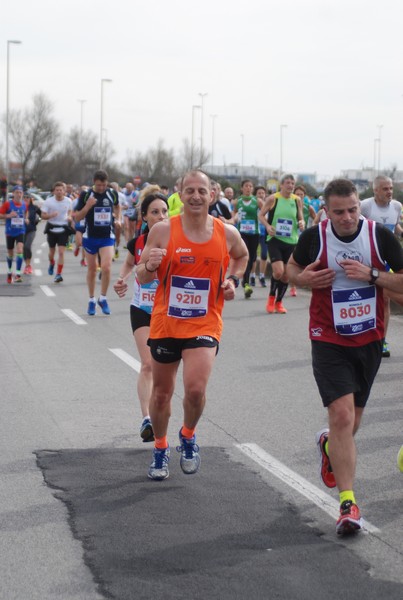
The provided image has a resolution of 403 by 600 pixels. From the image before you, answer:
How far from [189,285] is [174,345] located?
368mm

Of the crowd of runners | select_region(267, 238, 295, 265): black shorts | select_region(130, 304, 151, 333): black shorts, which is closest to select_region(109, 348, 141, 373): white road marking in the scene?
select_region(130, 304, 151, 333): black shorts

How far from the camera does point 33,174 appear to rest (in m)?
98.6

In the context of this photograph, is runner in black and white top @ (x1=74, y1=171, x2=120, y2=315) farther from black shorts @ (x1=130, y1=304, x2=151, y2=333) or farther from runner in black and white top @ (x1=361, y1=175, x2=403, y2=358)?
black shorts @ (x1=130, y1=304, x2=151, y2=333)

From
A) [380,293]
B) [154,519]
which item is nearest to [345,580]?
[154,519]

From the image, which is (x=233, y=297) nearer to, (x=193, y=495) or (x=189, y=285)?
(x=189, y=285)

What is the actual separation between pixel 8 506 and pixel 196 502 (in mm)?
1009

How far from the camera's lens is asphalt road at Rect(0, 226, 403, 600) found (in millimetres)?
4688

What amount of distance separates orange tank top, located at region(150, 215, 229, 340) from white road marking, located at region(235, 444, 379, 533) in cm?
92

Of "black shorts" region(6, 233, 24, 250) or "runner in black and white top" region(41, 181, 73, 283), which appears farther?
"black shorts" region(6, 233, 24, 250)

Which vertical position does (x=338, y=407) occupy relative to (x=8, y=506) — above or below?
above

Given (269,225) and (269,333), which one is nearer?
(269,333)

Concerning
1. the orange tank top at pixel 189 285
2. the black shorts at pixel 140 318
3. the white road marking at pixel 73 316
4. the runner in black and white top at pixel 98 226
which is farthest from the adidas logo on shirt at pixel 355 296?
the runner in black and white top at pixel 98 226

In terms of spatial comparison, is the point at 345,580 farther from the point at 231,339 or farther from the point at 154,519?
the point at 231,339

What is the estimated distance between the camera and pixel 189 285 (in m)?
6.34
